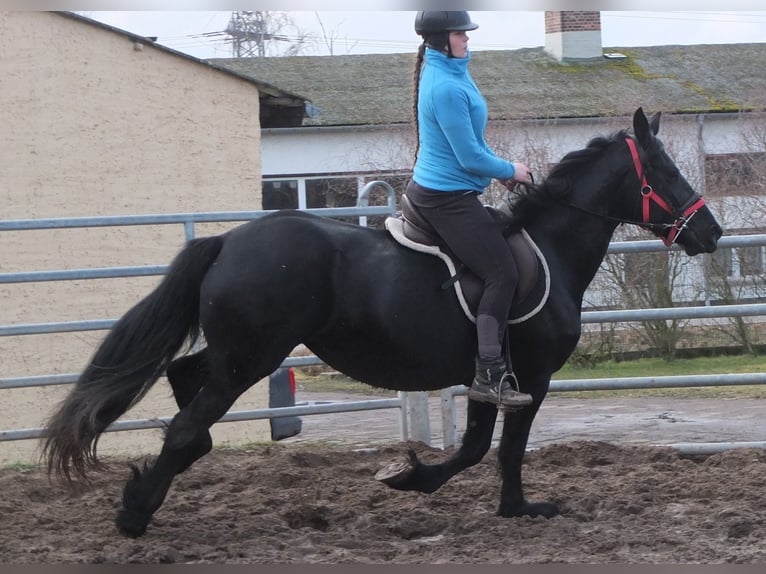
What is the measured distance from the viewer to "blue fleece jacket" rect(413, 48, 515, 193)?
509 centimetres

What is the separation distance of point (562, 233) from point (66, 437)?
2.77m

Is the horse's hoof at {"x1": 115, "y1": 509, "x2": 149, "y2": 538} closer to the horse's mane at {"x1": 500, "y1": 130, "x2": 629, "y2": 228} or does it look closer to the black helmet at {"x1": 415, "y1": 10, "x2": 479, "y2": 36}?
the horse's mane at {"x1": 500, "y1": 130, "x2": 629, "y2": 228}

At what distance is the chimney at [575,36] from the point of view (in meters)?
26.1

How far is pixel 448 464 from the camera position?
5.55m

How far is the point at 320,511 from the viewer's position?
5.60 meters

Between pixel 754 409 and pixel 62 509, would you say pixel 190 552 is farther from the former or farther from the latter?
pixel 754 409

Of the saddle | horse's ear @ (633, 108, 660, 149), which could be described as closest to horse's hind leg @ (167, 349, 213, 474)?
the saddle

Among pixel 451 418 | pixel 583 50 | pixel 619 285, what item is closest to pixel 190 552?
pixel 451 418

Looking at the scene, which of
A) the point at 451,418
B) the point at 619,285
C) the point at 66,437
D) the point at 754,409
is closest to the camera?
the point at 66,437

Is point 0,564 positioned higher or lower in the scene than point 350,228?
lower

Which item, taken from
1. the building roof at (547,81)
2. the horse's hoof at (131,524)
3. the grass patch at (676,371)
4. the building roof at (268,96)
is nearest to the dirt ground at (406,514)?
the horse's hoof at (131,524)

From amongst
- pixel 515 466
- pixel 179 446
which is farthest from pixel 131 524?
pixel 515 466

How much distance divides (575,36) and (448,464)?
2284cm

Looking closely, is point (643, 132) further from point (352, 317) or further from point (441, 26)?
point (352, 317)
